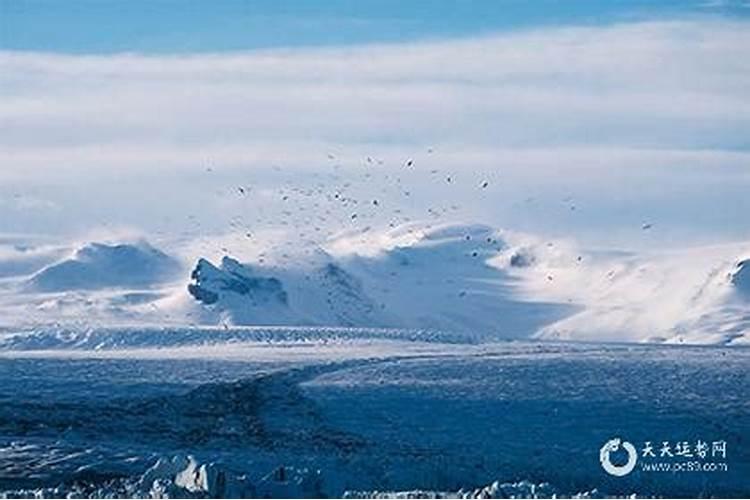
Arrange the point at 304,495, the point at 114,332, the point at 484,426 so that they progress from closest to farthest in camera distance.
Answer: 1. the point at 304,495
2. the point at 484,426
3. the point at 114,332

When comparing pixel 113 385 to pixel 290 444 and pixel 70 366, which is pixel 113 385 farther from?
pixel 290 444

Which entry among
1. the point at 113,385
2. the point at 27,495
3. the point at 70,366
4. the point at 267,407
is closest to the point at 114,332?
the point at 70,366

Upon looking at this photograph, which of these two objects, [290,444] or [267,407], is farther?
[267,407]

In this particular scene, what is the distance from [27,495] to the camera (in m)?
36.4

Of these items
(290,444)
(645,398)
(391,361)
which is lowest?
(290,444)

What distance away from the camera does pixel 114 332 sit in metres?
84.2

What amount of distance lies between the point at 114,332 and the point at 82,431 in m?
40.0

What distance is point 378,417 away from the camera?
47.5 metres

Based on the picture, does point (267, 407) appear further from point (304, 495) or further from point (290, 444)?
point (304, 495)

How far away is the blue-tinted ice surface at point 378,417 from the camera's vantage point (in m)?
40.5

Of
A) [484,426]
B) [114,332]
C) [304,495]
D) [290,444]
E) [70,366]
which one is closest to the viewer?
[304,495]

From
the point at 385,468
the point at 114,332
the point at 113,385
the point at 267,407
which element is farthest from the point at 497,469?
the point at 114,332

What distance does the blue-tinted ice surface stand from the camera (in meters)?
40.5

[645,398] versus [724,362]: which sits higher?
[724,362]
